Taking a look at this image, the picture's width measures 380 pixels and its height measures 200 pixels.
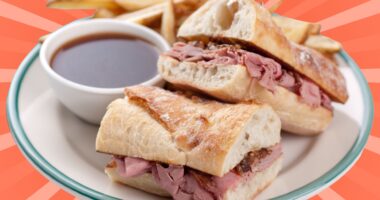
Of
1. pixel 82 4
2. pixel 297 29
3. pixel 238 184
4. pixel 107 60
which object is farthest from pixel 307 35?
pixel 82 4

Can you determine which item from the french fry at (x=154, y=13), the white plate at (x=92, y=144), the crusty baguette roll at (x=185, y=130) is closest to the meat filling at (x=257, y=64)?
the crusty baguette roll at (x=185, y=130)

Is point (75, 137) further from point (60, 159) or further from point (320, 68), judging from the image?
point (320, 68)

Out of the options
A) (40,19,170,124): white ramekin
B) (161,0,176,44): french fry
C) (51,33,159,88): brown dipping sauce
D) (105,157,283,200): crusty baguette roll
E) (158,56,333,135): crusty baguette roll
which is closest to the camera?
(105,157,283,200): crusty baguette roll

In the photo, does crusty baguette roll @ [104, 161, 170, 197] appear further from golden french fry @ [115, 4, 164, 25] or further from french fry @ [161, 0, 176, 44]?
golden french fry @ [115, 4, 164, 25]

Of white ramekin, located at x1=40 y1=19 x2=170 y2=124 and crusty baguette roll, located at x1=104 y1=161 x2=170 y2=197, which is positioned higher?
white ramekin, located at x1=40 y1=19 x2=170 y2=124

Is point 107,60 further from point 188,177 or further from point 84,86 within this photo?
point 188,177

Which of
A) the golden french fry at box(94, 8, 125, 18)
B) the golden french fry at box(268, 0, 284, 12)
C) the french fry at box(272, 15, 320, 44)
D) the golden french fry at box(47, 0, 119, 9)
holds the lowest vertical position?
the golden french fry at box(94, 8, 125, 18)

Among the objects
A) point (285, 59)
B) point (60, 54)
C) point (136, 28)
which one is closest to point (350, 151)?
point (285, 59)

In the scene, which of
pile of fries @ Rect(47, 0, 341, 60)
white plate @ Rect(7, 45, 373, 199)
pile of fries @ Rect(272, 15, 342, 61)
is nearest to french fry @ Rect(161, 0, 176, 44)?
pile of fries @ Rect(47, 0, 341, 60)
